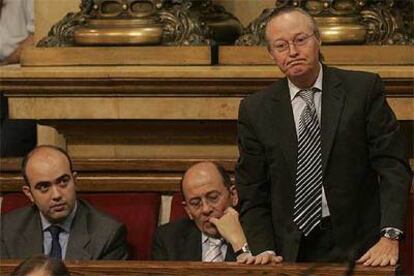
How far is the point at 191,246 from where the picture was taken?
512 cm

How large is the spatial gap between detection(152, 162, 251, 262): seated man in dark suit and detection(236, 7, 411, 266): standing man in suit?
0.59 meters

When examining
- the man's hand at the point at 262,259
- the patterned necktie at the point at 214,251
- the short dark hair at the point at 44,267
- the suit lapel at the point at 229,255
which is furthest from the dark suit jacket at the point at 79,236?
the short dark hair at the point at 44,267

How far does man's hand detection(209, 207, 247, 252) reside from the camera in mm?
4875

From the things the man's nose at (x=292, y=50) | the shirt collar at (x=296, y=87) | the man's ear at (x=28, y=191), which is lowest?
the man's ear at (x=28, y=191)

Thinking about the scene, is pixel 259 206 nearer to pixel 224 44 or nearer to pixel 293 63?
pixel 293 63

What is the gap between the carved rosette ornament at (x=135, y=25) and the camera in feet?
19.2

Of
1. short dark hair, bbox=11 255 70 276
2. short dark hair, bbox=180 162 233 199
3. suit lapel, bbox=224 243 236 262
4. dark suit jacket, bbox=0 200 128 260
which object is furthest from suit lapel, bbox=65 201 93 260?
short dark hair, bbox=11 255 70 276

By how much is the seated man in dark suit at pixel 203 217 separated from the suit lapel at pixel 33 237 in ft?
1.42

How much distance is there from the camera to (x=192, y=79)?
18.5ft

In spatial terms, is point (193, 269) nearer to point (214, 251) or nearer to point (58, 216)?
point (214, 251)

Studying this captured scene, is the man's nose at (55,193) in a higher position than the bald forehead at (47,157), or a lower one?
lower

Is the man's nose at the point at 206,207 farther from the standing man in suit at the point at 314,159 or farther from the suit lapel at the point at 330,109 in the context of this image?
the suit lapel at the point at 330,109

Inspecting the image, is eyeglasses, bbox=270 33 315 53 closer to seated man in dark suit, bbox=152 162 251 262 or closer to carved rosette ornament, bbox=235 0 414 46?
seated man in dark suit, bbox=152 162 251 262

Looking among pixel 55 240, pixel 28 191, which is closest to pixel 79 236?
pixel 55 240
